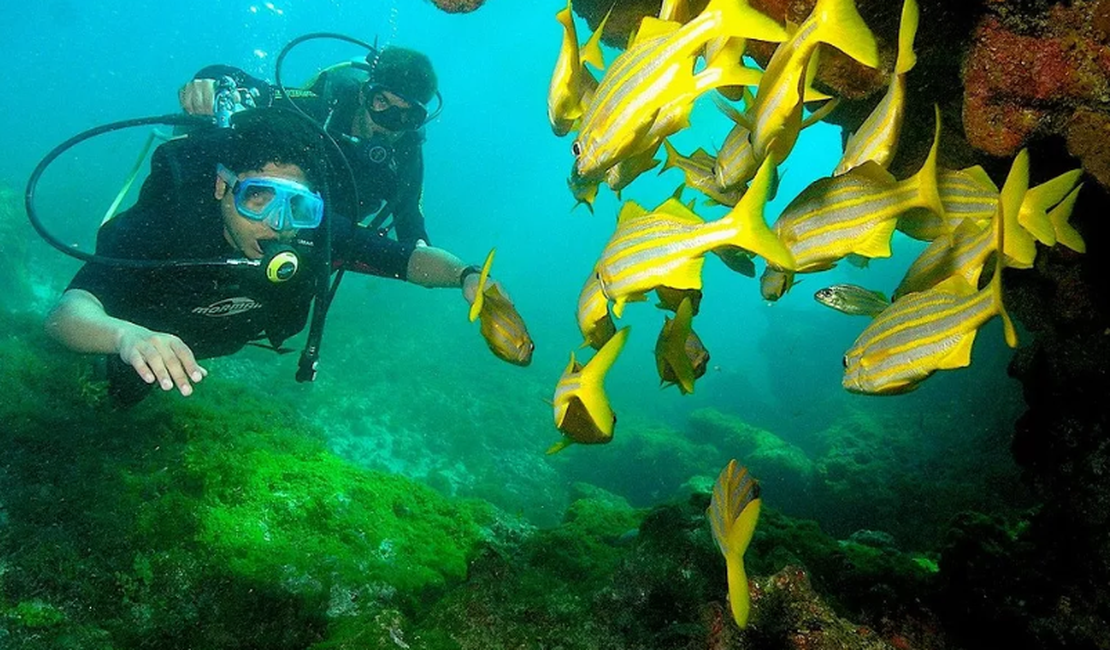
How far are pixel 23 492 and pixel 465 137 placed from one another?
136313 millimetres

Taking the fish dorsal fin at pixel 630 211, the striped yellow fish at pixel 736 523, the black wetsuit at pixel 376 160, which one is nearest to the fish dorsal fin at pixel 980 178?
the fish dorsal fin at pixel 630 211

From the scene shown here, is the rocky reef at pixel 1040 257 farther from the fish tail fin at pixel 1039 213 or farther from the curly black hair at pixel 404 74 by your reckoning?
the curly black hair at pixel 404 74

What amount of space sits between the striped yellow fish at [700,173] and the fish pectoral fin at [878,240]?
850 millimetres

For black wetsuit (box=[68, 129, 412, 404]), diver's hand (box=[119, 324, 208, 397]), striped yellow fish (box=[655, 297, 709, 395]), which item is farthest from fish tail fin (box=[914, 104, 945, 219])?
black wetsuit (box=[68, 129, 412, 404])

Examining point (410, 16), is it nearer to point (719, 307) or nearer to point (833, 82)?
point (719, 307)

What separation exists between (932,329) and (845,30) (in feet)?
3.41

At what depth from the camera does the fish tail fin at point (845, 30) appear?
1620 millimetres

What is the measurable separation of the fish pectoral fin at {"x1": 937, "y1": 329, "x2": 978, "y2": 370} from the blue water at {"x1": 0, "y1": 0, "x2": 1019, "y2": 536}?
4.44 meters

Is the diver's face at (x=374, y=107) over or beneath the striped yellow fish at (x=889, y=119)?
beneath

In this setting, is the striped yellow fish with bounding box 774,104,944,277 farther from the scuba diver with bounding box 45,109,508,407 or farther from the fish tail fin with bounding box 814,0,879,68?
the scuba diver with bounding box 45,109,508,407

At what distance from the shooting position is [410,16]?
90.9 meters

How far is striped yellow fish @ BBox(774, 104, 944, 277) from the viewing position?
5.85ft

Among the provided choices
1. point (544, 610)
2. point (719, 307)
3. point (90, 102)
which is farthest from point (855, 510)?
point (90, 102)

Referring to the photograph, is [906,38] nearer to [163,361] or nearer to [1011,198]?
[1011,198]
